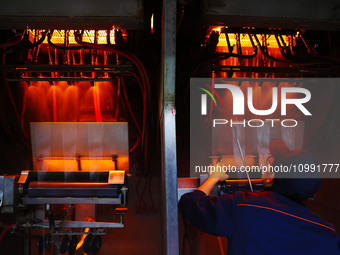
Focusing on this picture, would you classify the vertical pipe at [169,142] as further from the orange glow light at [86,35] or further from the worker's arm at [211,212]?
the orange glow light at [86,35]

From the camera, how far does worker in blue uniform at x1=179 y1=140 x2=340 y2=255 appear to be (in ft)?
3.04

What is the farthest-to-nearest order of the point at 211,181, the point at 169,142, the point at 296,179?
the point at 211,181, the point at 296,179, the point at 169,142

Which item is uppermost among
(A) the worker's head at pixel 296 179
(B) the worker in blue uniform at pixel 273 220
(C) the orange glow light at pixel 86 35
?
(C) the orange glow light at pixel 86 35

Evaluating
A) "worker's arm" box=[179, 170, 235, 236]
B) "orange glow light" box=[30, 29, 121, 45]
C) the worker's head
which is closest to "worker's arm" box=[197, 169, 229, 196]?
"worker's arm" box=[179, 170, 235, 236]

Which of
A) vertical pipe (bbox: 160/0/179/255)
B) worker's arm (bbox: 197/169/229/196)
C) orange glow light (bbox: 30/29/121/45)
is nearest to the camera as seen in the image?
vertical pipe (bbox: 160/0/179/255)

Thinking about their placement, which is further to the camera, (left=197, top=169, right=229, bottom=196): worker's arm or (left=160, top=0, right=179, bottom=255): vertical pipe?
(left=197, top=169, right=229, bottom=196): worker's arm

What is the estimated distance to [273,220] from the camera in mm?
928

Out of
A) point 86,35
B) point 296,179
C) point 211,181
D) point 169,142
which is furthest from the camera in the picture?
point 86,35

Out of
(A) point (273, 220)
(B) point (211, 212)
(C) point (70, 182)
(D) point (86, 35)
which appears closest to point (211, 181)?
(B) point (211, 212)

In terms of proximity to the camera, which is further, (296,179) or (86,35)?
Answer: (86,35)

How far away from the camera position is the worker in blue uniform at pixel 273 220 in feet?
3.04

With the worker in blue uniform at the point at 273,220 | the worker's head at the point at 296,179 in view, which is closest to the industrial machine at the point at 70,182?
the worker in blue uniform at the point at 273,220

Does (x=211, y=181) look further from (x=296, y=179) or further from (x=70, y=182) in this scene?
(x=70, y=182)

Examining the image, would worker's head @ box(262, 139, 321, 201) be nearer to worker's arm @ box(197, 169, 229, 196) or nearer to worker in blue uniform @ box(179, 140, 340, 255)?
worker in blue uniform @ box(179, 140, 340, 255)
